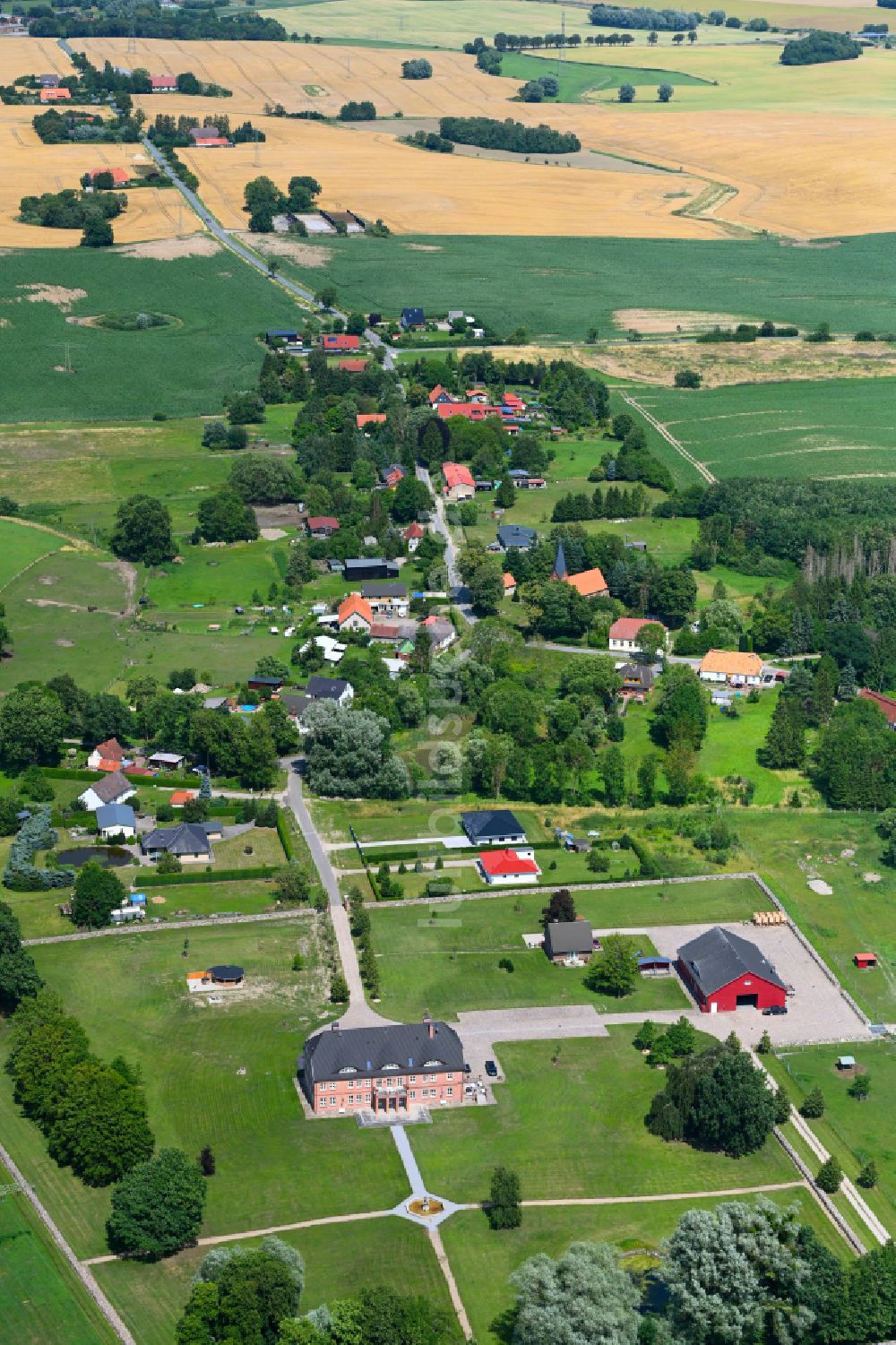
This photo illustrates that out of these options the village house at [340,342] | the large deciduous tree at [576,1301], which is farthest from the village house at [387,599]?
the large deciduous tree at [576,1301]

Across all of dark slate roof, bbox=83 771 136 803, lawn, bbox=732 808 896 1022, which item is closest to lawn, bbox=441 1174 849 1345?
lawn, bbox=732 808 896 1022

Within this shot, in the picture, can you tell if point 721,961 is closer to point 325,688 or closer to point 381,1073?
point 381,1073

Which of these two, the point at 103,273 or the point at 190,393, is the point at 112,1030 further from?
the point at 103,273

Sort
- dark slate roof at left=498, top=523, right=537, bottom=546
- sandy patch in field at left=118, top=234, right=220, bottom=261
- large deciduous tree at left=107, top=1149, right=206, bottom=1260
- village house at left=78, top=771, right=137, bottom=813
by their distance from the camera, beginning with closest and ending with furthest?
large deciduous tree at left=107, top=1149, right=206, bottom=1260
village house at left=78, top=771, right=137, bottom=813
dark slate roof at left=498, top=523, right=537, bottom=546
sandy patch in field at left=118, top=234, right=220, bottom=261

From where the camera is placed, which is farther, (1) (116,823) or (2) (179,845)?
(1) (116,823)

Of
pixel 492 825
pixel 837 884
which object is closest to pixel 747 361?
pixel 492 825

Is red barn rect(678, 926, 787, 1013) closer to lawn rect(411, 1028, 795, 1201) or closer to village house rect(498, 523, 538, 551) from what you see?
lawn rect(411, 1028, 795, 1201)

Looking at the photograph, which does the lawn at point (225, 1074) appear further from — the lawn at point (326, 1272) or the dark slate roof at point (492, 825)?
the dark slate roof at point (492, 825)
